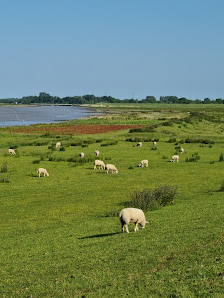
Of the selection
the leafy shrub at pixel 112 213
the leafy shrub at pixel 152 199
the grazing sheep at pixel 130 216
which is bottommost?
the leafy shrub at pixel 112 213

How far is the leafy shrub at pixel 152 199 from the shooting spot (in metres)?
22.4

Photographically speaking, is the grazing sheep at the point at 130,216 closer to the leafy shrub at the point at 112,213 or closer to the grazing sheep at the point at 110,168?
the leafy shrub at the point at 112,213

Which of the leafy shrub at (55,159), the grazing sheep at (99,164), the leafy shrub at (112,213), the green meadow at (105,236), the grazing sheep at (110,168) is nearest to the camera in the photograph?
the green meadow at (105,236)

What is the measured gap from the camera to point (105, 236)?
16.5 metres

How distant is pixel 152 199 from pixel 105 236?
6.94 m

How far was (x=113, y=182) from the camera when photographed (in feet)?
106

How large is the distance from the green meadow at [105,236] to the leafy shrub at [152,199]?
0.50 metres

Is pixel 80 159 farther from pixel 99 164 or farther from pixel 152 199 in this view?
pixel 152 199

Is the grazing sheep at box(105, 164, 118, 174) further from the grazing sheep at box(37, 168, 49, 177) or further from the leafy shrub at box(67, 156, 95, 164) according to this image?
the leafy shrub at box(67, 156, 95, 164)

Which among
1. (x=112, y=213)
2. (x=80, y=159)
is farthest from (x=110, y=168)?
(x=112, y=213)

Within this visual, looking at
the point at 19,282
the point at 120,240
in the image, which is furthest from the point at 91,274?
the point at 120,240

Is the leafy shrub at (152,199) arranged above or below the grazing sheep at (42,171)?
above

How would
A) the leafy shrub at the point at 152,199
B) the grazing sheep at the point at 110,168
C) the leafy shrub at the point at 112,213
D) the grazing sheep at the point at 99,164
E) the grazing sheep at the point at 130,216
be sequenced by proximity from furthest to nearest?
the grazing sheep at the point at 99,164
the grazing sheep at the point at 110,168
the leafy shrub at the point at 152,199
the leafy shrub at the point at 112,213
the grazing sheep at the point at 130,216

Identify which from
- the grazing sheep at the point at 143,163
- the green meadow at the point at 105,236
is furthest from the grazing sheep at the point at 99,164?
the grazing sheep at the point at 143,163
